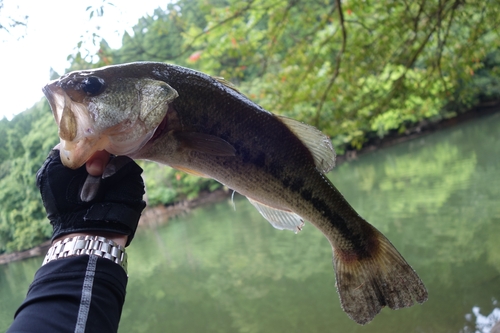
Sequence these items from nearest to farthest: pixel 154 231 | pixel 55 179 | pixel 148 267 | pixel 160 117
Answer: pixel 160 117, pixel 55 179, pixel 148 267, pixel 154 231

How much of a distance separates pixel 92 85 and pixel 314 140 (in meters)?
0.95

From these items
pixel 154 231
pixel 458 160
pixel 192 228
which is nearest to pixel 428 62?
pixel 458 160

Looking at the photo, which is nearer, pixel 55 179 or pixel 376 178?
pixel 55 179

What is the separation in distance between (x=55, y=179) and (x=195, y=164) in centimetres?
66

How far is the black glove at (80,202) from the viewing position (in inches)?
66.3

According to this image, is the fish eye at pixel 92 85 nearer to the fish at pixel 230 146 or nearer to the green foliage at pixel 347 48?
the fish at pixel 230 146

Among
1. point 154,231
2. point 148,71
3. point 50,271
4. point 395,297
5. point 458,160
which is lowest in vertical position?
point 395,297

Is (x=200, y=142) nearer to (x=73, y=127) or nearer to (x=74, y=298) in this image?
(x=73, y=127)

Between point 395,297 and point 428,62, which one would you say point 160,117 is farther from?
point 428,62

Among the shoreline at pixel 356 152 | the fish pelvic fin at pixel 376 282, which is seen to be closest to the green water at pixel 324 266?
the fish pelvic fin at pixel 376 282

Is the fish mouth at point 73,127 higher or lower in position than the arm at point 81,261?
higher

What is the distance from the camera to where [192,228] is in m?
17.9

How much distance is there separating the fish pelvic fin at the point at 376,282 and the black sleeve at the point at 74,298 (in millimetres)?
999

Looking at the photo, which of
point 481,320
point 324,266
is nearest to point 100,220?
point 481,320
